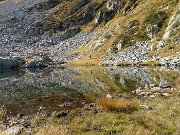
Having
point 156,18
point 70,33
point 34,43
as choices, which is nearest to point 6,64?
point 34,43

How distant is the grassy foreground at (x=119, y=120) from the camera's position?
58.4ft

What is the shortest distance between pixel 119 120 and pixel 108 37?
11844 cm

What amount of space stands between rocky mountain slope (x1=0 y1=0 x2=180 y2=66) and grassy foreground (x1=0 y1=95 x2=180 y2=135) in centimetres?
6674

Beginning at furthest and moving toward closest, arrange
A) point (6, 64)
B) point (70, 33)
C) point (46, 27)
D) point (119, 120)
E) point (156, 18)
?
point (46, 27) < point (70, 33) < point (6, 64) < point (156, 18) < point (119, 120)

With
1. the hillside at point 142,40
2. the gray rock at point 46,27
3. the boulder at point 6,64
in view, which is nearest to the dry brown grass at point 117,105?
the hillside at point 142,40

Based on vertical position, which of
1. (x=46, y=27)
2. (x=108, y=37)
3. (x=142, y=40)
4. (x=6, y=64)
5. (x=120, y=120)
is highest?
(x=120, y=120)

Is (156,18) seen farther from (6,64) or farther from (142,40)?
(6,64)

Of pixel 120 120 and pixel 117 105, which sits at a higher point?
pixel 120 120

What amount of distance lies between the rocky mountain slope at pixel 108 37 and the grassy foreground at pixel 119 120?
66740 mm

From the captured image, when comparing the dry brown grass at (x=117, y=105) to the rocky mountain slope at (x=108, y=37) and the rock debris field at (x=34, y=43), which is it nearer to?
the rocky mountain slope at (x=108, y=37)

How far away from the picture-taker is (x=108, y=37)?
138000mm

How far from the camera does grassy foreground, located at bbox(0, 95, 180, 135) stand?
58.4ft

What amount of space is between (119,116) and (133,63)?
81963 millimetres

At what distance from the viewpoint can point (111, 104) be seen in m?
24.1
